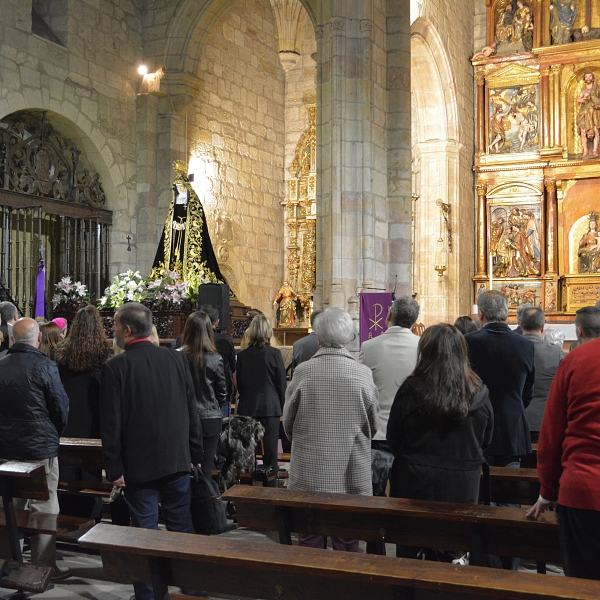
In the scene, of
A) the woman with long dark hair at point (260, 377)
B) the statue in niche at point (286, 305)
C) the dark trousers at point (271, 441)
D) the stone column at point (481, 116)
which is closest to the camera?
the woman with long dark hair at point (260, 377)

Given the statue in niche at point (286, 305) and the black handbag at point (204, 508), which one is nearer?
the black handbag at point (204, 508)

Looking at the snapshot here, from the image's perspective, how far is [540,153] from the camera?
19125 mm

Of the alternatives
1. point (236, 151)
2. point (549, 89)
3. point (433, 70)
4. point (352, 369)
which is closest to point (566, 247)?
point (549, 89)

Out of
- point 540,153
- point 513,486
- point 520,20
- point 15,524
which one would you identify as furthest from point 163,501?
point 520,20

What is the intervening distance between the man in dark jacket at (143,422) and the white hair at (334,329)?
732 mm

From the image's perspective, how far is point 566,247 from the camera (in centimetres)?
1892

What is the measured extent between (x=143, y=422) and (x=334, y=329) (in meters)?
1.00

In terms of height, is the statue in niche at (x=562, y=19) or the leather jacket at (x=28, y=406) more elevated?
the statue in niche at (x=562, y=19)

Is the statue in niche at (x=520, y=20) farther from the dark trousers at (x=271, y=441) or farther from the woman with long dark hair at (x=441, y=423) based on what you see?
the woman with long dark hair at (x=441, y=423)

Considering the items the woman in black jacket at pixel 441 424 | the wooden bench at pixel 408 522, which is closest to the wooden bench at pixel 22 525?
the wooden bench at pixel 408 522

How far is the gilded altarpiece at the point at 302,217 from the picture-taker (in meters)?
18.3

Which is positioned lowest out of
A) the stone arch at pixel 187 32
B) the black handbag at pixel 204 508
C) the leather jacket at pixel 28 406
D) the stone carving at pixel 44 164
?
the black handbag at pixel 204 508

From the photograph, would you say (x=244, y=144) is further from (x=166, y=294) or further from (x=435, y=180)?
(x=166, y=294)

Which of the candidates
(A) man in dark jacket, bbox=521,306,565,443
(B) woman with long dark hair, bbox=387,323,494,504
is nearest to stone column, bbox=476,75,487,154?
(A) man in dark jacket, bbox=521,306,565,443
